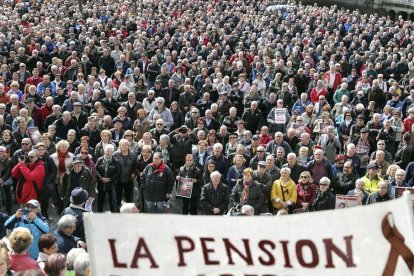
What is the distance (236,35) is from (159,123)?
10.7 metres

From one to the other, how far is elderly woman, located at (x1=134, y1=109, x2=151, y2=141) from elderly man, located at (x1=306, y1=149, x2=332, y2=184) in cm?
336

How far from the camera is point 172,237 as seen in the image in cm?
382

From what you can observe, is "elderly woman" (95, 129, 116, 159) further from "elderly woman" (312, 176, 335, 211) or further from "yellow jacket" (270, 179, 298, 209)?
"elderly woman" (312, 176, 335, 211)

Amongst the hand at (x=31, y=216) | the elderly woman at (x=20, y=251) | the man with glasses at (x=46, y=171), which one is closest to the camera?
the elderly woman at (x=20, y=251)

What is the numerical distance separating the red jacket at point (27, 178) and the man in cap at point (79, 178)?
373mm

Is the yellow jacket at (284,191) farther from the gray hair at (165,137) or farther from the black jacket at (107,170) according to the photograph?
the black jacket at (107,170)

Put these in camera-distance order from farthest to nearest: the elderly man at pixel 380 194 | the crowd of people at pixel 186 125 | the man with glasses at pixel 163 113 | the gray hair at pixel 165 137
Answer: the man with glasses at pixel 163 113 → the gray hair at pixel 165 137 → the crowd of people at pixel 186 125 → the elderly man at pixel 380 194

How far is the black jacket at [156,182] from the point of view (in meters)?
10.8

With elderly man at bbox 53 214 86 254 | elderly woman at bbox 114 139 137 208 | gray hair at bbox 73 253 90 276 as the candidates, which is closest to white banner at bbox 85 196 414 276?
gray hair at bbox 73 253 90 276

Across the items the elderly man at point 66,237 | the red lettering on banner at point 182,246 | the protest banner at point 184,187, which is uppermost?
the red lettering on banner at point 182,246

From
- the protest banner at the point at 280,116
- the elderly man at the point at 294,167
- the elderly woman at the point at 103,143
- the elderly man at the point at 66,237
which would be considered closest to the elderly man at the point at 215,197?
the elderly man at the point at 294,167

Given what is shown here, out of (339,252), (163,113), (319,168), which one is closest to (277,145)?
(319,168)

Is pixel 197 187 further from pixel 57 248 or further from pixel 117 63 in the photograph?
pixel 117 63

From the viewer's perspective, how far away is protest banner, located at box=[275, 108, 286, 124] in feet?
45.9
